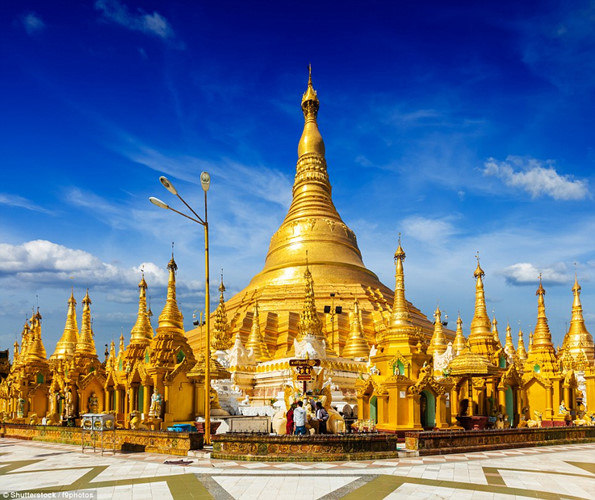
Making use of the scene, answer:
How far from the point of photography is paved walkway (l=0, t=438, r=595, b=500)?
35.5ft

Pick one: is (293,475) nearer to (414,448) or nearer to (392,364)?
(414,448)

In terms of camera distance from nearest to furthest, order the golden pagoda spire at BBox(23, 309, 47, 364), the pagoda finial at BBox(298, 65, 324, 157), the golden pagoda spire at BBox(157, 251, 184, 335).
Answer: the golden pagoda spire at BBox(157, 251, 184, 335), the golden pagoda spire at BBox(23, 309, 47, 364), the pagoda finial at BBox(298, 65, 324, 157)

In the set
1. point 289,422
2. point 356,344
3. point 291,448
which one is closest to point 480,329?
point 356,344

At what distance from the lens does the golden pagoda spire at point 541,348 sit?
114 ft

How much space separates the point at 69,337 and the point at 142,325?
15.5 m

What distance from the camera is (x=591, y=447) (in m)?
21.3

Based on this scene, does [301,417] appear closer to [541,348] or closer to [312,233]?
[541,348]

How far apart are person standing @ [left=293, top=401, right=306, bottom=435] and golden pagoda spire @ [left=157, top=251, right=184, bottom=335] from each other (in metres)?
14.0

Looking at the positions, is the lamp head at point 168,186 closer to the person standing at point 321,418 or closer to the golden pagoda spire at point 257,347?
the person standing at point 321,418

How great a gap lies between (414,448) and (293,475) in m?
5.61

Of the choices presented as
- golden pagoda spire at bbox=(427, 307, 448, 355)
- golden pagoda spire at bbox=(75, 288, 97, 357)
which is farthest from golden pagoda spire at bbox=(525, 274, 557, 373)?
golden pagoda spire at bbox=(75, 288, 97, 357)

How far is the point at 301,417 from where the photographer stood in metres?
17.1

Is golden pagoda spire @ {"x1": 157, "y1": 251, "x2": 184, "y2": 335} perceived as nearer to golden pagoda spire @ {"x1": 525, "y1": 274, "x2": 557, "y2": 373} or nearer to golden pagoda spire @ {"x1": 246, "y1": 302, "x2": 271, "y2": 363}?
golden pagoda spire @ {"x1": 246, "y1": 302, "x2": 271, "y2": 363}

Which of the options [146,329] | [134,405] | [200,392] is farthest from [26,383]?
[200,392]
